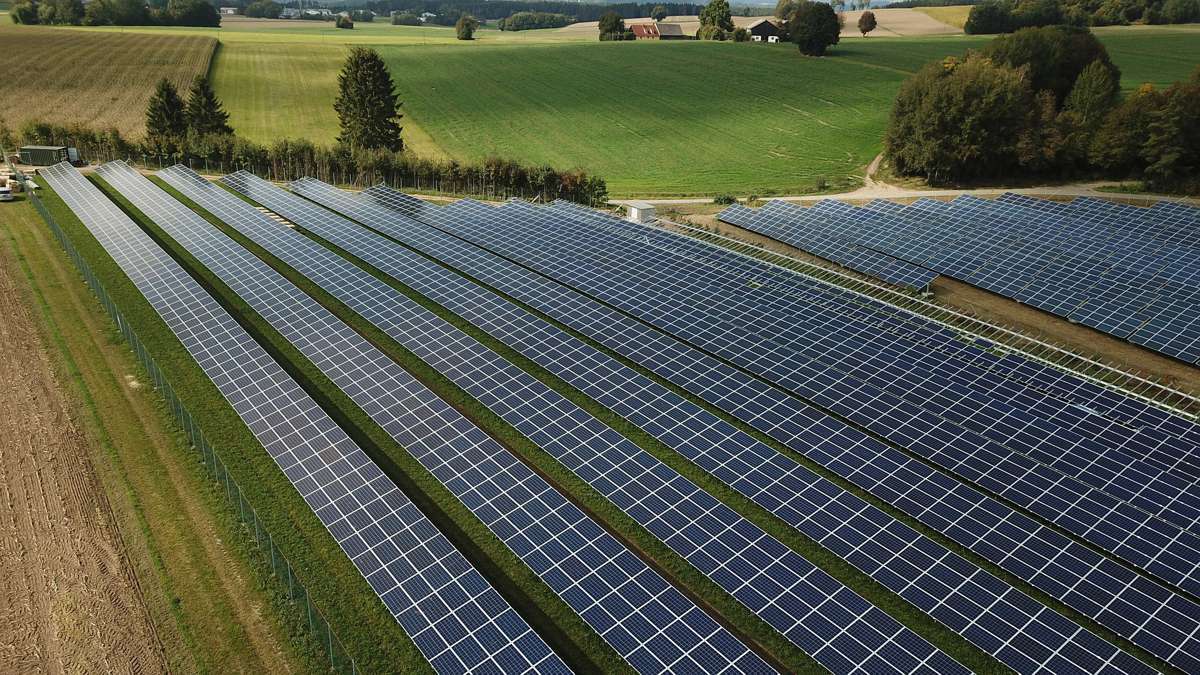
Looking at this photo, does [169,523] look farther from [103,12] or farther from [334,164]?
[103,12]

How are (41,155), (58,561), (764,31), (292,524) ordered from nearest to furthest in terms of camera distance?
1. (58,561)
2. (292,524)
3. (41,155)
4. (764,31)

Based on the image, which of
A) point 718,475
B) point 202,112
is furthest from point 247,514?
point 202,112

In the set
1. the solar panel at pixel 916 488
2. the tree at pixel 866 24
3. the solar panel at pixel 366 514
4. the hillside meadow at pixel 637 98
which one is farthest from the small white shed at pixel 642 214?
the tree at pixel 866 24

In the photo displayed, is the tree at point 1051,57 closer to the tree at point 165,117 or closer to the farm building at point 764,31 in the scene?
the farm building at point 764,31

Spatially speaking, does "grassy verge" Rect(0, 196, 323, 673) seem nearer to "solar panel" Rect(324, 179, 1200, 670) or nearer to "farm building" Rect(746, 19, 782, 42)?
"solar panel" Rect(324, 179, 1200, 670)

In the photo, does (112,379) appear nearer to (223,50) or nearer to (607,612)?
(607,612)

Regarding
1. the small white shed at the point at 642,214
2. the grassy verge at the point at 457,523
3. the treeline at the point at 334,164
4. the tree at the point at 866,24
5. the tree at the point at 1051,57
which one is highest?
the tree at the point at 866,24
